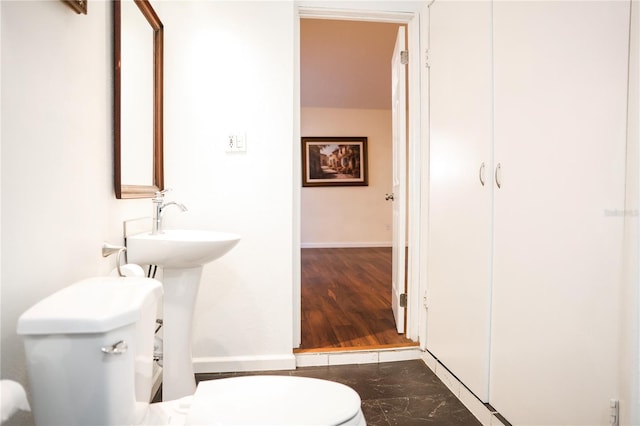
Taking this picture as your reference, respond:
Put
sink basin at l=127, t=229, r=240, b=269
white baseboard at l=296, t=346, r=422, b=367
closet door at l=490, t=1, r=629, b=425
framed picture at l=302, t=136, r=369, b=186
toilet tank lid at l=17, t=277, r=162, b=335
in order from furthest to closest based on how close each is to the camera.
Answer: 1. framed picture at l=302, t=136, r=369, b=186
2. white baseboard at l=296, t=346, r=422, b=367
3. sink basin at l=127, t=229, r=240, b=269
4. closet door at l=490, t=1, r=629, b=425
5. toilet tank lid at l=17, t=277, r=162, b=335

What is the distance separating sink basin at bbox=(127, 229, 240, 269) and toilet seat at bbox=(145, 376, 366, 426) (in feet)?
1.95

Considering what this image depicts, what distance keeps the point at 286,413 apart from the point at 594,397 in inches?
34.9

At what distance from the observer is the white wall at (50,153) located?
3.01 feet

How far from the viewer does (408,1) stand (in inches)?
91.3

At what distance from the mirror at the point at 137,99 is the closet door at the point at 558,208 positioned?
1.46m

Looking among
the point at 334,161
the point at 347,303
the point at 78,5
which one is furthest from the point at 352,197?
the point at 78,5

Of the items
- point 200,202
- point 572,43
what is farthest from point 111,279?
point 572,43

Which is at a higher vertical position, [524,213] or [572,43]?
[572,43]

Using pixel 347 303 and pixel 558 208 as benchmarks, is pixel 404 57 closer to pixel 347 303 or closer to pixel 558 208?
pixel 558 208

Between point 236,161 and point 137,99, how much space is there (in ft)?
1.89

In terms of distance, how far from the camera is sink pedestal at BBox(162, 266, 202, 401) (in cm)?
166

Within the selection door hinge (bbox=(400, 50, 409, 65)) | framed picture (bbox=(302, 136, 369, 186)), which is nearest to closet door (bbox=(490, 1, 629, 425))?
door hinge (bbox=(400, 50, 409, 65))

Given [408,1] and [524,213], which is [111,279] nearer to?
[524,213]

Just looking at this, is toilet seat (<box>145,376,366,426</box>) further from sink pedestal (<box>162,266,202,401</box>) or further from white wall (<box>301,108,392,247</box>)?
white wall (<box>301,108,392,247</box>)
